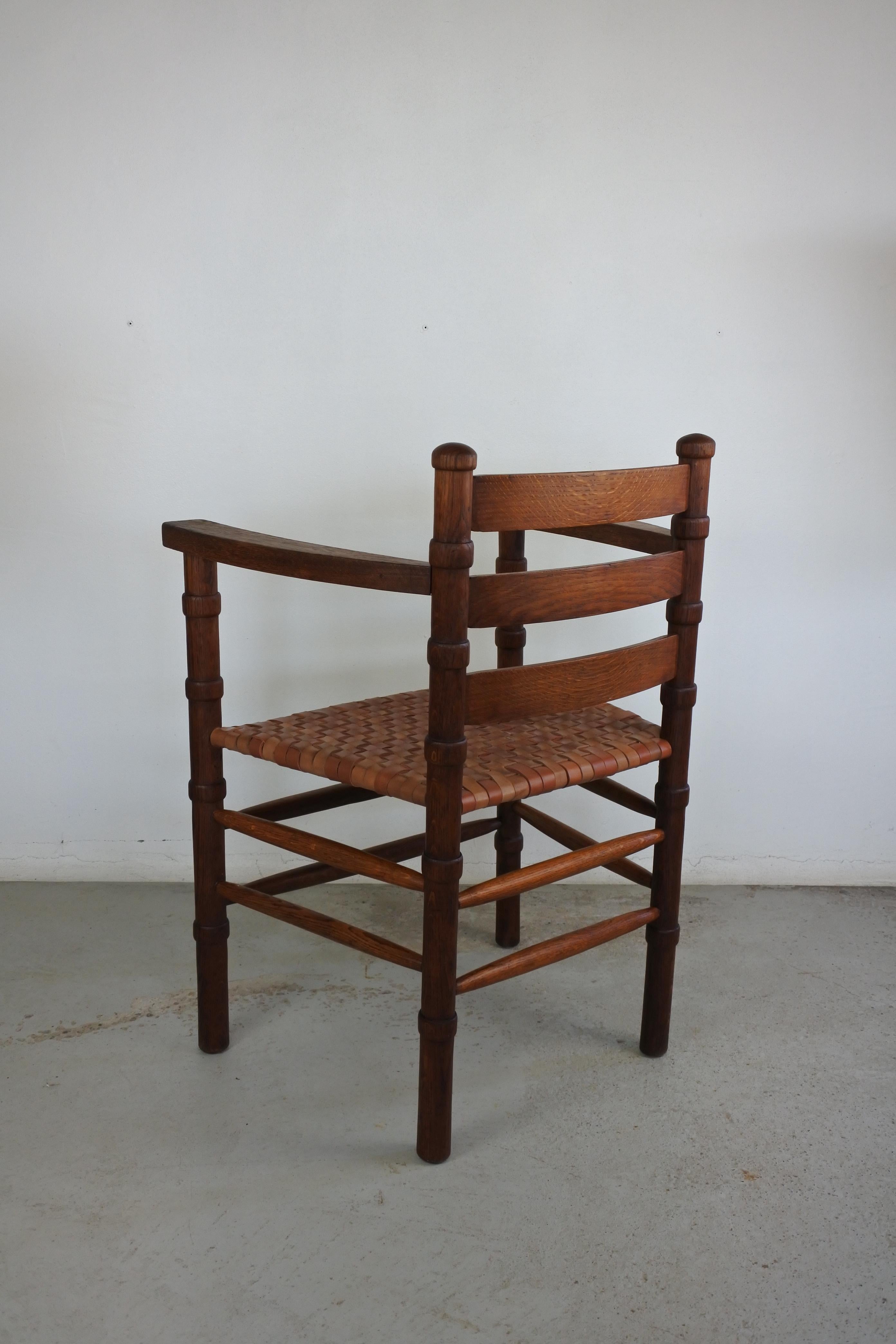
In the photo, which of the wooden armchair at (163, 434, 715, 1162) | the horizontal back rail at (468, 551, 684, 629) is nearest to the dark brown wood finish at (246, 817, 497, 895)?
the wooden armchair at (163, 434, 715, 1162)

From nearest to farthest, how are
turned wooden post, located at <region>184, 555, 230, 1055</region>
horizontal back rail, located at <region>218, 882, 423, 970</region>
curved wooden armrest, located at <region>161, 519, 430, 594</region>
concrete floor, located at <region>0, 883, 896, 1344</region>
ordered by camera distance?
1. concrete floor, located at <region>0, 883, 896, 1344</region>
2. curved wooden armrest, located at <region>161, 519, 430, 594</region>
3. horizontal back rail, located at <region>218, 882, 423, 970</region>
4. turned wooden post, located at <region>184, 555, 230, 1055</region>

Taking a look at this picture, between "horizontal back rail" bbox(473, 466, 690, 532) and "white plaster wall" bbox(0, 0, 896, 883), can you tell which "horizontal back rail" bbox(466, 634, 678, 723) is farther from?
"white plaster wall" bbox(0, 0, 896, 883)

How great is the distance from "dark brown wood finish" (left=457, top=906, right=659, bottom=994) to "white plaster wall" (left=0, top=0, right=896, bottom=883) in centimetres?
73

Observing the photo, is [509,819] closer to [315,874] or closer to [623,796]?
[623,796]

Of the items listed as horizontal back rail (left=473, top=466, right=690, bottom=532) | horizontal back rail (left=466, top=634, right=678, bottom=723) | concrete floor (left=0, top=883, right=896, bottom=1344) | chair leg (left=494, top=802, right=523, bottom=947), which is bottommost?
concrete floor (left=0, top=883, right=896, bottom=1344)

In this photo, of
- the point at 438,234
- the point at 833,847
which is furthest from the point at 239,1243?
the point at 438,234

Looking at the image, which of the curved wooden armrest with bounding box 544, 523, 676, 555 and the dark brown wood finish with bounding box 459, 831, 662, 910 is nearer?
the dark brown wood finish with bounding box 459, 831, 662, 910

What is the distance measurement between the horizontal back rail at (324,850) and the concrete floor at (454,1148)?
38 cm

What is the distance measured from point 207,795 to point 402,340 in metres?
1.00

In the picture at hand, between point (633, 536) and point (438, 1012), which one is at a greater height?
point (633, 536)

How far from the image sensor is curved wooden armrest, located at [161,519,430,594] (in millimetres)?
Result: 1439

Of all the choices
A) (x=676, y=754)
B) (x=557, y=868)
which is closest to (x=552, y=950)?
(x=557, y=868)

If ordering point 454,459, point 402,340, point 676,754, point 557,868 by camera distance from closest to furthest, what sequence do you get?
1. point 454,459
2. point 557,868
3. point 676,754
4. point 402,340

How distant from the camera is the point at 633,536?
185 centimetres
